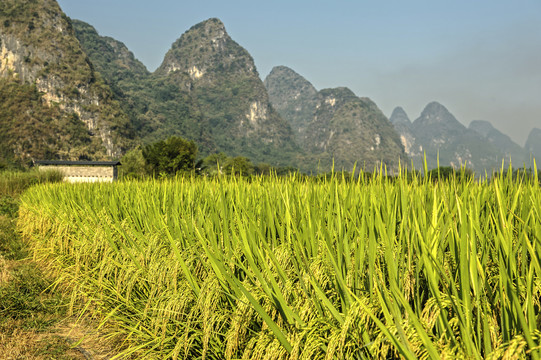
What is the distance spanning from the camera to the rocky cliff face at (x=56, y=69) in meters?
103

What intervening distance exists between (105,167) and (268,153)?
167 meters

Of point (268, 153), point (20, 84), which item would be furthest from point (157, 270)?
point (268, 153)

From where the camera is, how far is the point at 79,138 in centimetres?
9431

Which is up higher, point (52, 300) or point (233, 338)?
point (233, 338)

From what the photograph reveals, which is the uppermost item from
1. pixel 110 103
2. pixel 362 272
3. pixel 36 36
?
pixel 36 36

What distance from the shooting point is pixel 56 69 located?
355ft

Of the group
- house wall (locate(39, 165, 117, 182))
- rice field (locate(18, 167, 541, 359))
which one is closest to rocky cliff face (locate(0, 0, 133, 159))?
house wall (locate(39, 165, 117, 182))

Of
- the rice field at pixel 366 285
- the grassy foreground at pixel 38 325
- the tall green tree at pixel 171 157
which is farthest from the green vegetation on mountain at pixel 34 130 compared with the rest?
the rice field at pixel 366 285

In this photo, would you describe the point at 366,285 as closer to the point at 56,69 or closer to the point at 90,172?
the point at 90,172

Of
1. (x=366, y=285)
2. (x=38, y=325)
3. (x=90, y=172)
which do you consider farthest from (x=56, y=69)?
(x=366, y=285)

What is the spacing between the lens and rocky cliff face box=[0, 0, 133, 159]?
10288cm

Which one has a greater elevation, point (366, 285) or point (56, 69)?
point (56, 69)

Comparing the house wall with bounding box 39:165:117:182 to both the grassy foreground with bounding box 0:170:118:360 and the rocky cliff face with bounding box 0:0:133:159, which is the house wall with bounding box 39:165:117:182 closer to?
the grassy foreground with bounding box 0:170:118:360

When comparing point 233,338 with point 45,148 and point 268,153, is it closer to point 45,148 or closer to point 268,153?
point 45,148
